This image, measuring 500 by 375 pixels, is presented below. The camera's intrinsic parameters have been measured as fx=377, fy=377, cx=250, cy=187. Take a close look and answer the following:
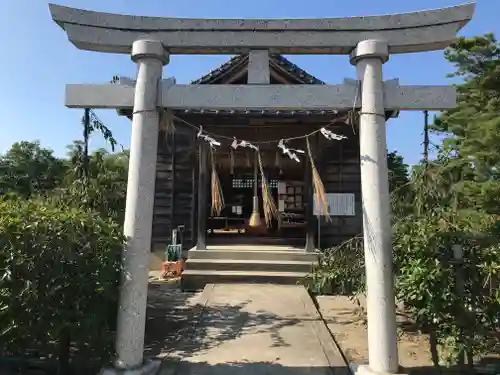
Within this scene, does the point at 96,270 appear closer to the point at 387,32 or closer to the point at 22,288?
the point at 22,288

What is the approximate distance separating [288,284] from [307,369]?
4875 mm

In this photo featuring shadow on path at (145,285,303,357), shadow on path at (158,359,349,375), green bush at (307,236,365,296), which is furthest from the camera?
green bush at (307,236,365,296)

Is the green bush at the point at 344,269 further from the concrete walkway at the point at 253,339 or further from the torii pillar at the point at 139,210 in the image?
the torii pillar at the point at 139,210

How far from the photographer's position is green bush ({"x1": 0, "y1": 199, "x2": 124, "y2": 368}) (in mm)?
3893

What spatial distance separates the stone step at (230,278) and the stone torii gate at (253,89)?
5.06 m

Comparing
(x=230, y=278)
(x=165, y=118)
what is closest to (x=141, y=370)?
(x=165, y=118)

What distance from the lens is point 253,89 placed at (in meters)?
4.56

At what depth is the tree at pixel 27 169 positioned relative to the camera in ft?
51.1

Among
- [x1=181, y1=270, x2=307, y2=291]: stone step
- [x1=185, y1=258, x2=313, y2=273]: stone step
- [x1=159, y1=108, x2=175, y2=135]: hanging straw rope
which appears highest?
[x1=159, y1=108, x2=175, y2=135]: hanging straw rope

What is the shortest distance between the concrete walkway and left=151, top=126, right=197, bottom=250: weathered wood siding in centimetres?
436

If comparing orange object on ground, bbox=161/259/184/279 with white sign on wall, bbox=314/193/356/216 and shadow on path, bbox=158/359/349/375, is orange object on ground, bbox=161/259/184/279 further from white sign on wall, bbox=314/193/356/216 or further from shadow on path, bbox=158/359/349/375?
shadow on path, bbox=158/359/349/375

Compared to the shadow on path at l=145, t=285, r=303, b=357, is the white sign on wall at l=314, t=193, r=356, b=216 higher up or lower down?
higher up

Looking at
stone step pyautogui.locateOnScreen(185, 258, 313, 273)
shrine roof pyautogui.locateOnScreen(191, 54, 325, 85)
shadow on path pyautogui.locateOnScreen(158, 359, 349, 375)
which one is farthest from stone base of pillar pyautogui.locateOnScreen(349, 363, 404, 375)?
shrine roof pyautogui.locateOnScreen(191, 54, 325, 85)

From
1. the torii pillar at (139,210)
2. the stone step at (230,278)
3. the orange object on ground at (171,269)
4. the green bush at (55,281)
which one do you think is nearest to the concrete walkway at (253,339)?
the torii pillar at (139,210)
